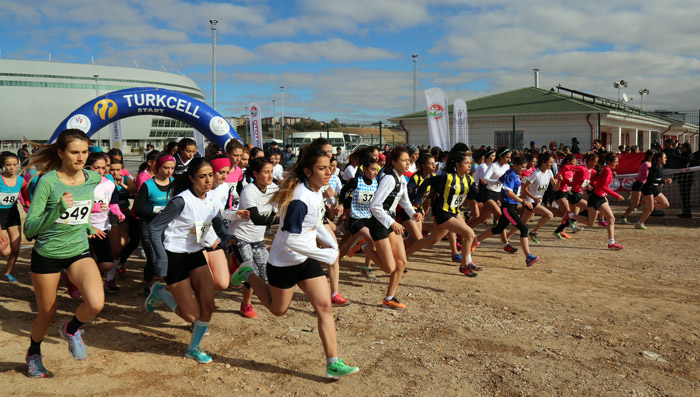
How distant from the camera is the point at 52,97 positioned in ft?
265

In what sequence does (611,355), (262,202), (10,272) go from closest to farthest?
1. (611,355)
2. (262,202)
3. (10,272)

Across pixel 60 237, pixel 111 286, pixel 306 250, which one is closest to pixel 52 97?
pixel 111 286

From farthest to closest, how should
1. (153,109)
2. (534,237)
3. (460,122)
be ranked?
(460,122) < (153,109) < (534,237)

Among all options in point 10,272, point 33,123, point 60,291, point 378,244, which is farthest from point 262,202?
point 33,123

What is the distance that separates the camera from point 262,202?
539 centimetres

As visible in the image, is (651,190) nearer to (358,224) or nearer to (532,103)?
(358,224)

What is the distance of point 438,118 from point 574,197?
6849mm

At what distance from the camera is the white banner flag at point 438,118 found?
16375mm

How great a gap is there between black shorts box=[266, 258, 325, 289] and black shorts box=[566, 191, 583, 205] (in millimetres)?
7970

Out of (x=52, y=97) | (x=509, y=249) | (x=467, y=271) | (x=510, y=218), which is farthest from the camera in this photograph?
(x=52, y=97)

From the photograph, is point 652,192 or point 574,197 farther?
point 652,192

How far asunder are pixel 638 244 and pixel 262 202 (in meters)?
8.09

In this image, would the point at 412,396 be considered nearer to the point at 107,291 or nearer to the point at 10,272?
the point at 107,291

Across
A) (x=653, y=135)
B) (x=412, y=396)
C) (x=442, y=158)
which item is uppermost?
(x=653, y=135)
